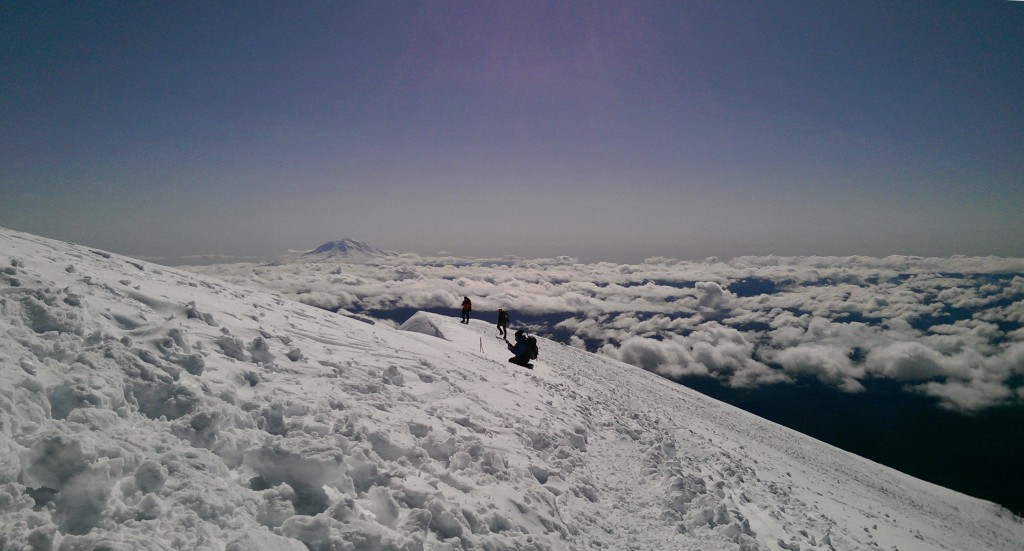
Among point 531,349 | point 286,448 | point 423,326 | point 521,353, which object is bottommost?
point 521,353

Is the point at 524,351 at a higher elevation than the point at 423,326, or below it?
below

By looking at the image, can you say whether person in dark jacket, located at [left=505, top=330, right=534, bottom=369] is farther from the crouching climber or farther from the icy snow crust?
the icy snow crust

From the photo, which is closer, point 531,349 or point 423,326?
point 531,349

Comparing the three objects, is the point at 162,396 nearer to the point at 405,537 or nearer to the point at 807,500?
the point at 405,537

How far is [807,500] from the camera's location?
1642 cm

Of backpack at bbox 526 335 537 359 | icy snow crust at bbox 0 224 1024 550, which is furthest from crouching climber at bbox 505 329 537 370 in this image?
icy snow crust at bbox 0 224 1024 550

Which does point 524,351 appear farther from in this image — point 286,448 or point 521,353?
point 286,448

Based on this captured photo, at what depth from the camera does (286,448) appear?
6.79 metres

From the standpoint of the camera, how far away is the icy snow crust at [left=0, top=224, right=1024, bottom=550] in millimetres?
5031

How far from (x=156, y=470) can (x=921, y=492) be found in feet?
243

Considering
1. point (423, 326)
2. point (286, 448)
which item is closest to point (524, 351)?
point (423, 326)

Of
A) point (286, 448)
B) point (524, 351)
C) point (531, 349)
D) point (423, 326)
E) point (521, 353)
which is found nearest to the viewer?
point (286, 448)

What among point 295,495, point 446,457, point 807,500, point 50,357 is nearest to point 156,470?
point 295,495

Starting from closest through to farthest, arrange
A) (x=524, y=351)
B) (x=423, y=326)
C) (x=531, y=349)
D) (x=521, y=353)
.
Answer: (x=531, y=349) → (x=524, y=351) → (x=521, y=353) → (x=423, y=326)
